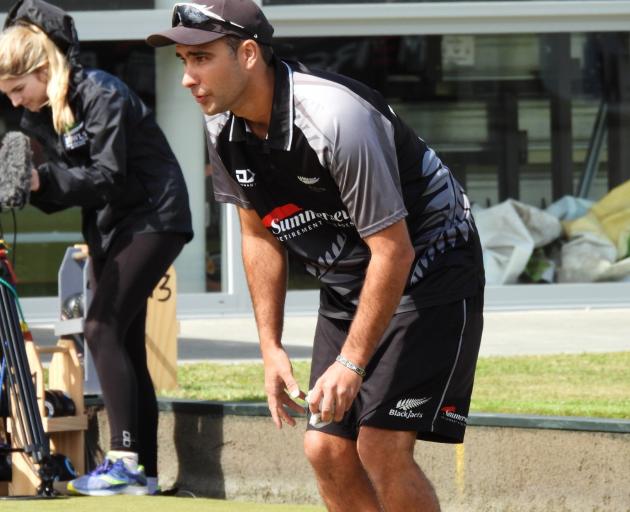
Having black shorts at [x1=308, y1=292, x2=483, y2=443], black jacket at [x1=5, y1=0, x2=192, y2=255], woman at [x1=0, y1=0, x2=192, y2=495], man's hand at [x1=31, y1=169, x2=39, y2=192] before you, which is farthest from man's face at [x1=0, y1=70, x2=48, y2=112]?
black shorts at [x1=308, y1=292, x2=483, y2=443]

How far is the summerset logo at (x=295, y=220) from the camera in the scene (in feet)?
14.1

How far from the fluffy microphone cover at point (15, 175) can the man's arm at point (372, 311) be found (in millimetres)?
2197

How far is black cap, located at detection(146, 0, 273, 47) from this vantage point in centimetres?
402

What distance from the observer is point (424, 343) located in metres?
4.33

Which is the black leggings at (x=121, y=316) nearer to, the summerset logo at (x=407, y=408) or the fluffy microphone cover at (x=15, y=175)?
the fluffy microphone cover at (x=15, y=175)

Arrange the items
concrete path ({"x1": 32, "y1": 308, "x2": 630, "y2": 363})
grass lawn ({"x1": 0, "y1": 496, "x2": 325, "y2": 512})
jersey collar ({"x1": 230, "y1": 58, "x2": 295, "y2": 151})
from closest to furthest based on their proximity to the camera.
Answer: jersey collar ({"x1": 230, "y1": 58, "x2": 295, "y2": 151}) → grass lawn ({"x1": 0, "y1": 496, "x2": 325, "y2": 512}) → concrete path ({"x1": 32, "y1": 308, "x2": 630, "y2": 363})

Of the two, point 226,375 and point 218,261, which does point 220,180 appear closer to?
point 226,375

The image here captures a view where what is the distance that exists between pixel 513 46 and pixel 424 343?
28.1 feet

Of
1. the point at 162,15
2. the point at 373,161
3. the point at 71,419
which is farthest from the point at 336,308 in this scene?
the point at 162,15

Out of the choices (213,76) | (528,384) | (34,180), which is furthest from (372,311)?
(528,384)

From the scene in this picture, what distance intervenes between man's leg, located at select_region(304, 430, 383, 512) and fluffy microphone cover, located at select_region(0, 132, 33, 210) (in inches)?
75.0

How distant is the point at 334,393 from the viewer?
4.02 metres

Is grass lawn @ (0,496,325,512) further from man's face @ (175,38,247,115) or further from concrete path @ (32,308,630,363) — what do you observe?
concrete path @ (32,308,630,363)

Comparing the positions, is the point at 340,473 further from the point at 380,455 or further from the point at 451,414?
the point at 451,414
